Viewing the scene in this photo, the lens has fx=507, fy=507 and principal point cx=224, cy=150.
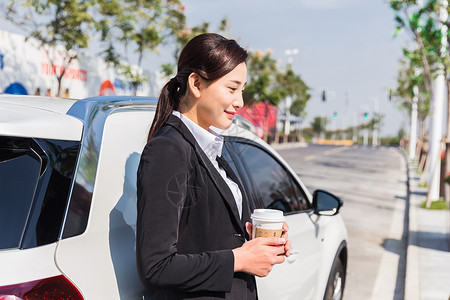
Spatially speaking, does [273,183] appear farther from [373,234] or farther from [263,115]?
[263,115]

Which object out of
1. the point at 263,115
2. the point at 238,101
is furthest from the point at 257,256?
the point at 263,115

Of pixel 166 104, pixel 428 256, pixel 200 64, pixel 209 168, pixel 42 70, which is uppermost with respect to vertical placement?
pixel 42 70

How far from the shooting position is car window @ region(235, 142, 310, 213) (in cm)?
318

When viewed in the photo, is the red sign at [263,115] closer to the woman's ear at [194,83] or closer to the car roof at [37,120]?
the car roof at [37,120]

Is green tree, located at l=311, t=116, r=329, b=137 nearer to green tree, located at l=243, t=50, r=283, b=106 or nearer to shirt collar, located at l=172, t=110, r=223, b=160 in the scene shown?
green tree, located at l=243, t=50, r=283, b=106

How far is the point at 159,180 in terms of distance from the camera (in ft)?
5.08

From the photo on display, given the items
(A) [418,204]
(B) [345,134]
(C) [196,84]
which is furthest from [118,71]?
(B) [345,134]

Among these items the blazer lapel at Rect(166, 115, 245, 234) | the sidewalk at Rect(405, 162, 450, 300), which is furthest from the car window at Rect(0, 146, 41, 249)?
the sidewalk at Rect(405, 162, 450, 300)

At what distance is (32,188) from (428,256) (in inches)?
254

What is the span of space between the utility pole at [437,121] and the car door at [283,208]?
28.4 ft

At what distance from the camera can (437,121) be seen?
511 inches

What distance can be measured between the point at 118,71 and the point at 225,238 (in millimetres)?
21505

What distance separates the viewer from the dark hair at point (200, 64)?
1774 millimetres

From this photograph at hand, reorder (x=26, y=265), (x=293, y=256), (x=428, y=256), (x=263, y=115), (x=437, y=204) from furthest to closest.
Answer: (x=263, y=115) < (x=437, y=204) < (x=428, y=256) < (x=293, y=256) < (x=26, y=265)
